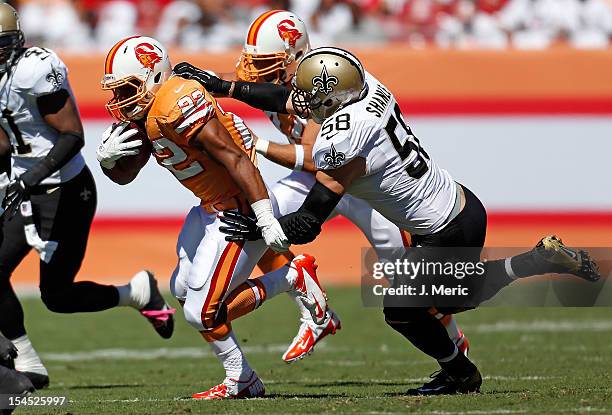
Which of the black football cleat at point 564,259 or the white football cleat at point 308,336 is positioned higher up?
the black football cleat at point 564,259

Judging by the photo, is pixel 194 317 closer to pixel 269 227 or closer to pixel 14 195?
pixel 269 227

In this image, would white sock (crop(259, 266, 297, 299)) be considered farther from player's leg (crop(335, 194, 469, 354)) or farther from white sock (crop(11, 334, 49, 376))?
white sock (crop(11, 334, 49, 376))

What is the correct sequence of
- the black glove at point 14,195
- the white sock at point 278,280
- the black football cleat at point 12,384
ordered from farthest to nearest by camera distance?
the black glove at point 14,195
the white sock at point 278,280
the black football cleat at point 12,384

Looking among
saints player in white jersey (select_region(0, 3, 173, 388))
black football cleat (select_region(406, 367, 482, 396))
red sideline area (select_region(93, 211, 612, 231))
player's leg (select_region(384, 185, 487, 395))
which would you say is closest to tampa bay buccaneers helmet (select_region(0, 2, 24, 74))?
saints player in white jersey (select_region(0, 3, 173, 388))

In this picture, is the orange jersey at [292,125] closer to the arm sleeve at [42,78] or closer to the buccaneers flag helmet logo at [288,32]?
the buccaneers flag helmet logo at [288,32]

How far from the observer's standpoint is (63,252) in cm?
639

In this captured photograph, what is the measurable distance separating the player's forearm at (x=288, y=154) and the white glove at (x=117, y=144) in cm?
68

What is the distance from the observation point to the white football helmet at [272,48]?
649 centimetres

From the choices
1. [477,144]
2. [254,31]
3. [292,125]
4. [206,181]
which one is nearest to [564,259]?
[206,181]

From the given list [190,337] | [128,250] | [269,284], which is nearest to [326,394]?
[269,284]

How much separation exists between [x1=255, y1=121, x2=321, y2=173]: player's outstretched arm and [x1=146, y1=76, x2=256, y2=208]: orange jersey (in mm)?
213

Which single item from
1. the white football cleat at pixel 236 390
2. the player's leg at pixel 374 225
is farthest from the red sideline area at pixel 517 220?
the white football cleat at pixel 236 390

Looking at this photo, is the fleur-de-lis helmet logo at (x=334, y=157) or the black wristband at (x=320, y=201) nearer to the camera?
the fleur-de-lis helmet logo at (x=334, y=157)

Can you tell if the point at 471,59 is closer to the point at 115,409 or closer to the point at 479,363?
the point at 479,363
